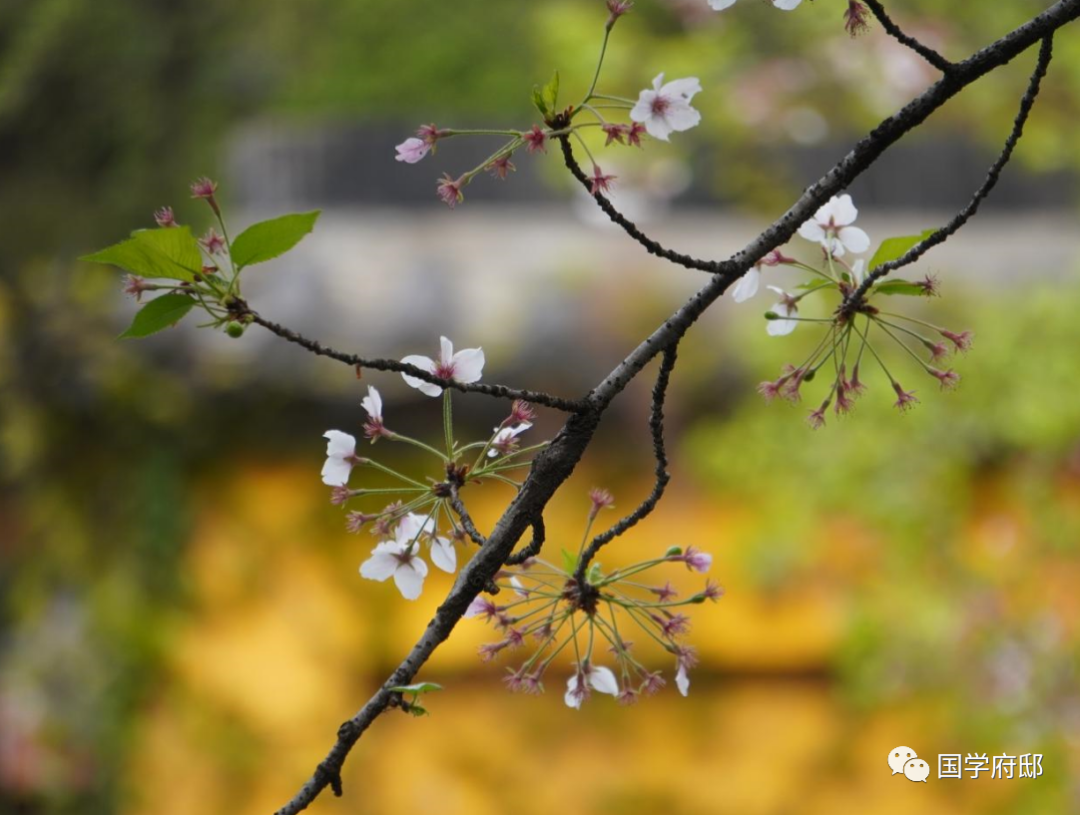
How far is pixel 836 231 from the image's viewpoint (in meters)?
0.63

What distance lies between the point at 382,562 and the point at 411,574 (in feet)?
0.04

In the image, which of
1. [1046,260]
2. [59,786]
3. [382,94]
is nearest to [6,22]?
[59,786]

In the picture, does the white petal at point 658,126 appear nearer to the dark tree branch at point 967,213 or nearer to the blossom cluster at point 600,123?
the blossom cluster at point 600,123

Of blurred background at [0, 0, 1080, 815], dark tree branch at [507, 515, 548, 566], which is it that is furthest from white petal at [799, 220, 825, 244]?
blurred background at [0, 0, 1080, 815]

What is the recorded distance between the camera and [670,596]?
636mm

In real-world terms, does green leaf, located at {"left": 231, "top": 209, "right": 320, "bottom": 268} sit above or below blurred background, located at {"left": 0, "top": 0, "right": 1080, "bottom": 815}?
below

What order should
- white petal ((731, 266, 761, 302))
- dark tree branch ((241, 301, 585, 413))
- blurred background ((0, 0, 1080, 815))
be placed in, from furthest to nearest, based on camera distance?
blurred background ((0, 0, 1080, 815)) < white petal ((731, 266, 761, 302)) < dark tree branch ((241, 301, 585, 413))

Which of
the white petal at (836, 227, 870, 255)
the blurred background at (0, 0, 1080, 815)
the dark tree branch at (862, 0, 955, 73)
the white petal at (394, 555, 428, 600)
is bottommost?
the white petal at (394, 555, 428, 600)

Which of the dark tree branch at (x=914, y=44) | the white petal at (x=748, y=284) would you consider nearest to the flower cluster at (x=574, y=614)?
the white petal at (x=748, y=284)

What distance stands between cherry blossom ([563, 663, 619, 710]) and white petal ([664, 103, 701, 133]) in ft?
0.79

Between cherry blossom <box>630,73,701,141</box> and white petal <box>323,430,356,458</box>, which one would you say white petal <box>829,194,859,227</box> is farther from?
white petal <box>323,430,356,458</box>

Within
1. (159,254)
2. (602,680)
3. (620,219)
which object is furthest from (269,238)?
(602,680)

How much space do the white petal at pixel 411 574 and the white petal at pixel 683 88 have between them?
230mm

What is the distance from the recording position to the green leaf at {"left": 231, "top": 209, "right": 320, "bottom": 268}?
0.52m
